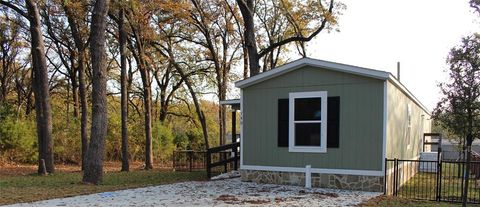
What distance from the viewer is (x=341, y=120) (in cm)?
1009

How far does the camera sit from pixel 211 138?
1190 inches

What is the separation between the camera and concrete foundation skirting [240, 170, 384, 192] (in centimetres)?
969

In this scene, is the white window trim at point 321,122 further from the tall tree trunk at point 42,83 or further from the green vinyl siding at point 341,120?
the tall tree trunk at point 42,83

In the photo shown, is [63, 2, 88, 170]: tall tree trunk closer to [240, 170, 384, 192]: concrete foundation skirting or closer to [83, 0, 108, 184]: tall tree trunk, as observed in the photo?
[83, 0, 108, 184]: tall tree trunk

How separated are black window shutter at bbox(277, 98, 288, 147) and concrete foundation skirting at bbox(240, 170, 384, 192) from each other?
2.57ft

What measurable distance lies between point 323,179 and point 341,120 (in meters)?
1.44

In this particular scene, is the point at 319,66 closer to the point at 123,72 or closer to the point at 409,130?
the point at 409,130

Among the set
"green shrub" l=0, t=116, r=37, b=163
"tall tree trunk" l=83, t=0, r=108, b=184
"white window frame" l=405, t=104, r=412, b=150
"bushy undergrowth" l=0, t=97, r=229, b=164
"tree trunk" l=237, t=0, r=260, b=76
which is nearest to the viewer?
"tall tree trunk" l=83, t=0, r=108, b=184

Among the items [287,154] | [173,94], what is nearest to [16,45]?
[173,94]

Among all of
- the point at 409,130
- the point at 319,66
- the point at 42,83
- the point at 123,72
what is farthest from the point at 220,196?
the point at 123,72

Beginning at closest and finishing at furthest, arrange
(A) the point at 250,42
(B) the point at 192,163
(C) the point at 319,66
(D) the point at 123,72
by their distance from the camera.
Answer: (C) the point at 319,66 < (D) the point at 123,72 < (B) the point at 192,163 < (A) the point at 250,42

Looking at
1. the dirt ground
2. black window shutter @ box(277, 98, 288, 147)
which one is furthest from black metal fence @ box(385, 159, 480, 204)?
the dirt ground

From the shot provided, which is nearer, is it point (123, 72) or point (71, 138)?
point (123, 72)

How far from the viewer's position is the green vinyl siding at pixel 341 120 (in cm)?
972
